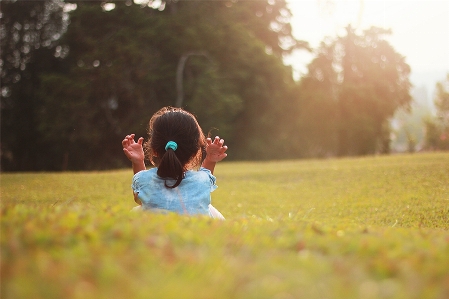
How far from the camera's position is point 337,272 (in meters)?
1.70

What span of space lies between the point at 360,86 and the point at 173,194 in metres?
29.0

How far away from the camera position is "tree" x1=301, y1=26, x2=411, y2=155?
31.1 meters

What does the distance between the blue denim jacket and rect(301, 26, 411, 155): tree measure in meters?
28.2

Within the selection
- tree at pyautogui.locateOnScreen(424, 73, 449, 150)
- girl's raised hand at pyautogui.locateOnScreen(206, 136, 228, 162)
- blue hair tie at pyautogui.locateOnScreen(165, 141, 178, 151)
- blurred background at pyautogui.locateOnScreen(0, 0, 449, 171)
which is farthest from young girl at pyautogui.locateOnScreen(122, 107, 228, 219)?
tree at pyautogui.locateOnScreen(424, 73, 449, 150)

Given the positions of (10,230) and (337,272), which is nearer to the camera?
(337,272)

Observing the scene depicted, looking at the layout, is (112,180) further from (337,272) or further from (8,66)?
(8,66)

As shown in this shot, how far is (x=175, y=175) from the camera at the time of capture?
3623mm

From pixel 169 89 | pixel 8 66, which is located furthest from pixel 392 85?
pixel 8 66

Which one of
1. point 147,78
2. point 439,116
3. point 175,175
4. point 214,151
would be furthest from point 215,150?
point 439,116

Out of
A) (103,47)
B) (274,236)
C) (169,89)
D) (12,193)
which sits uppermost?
(103,47)

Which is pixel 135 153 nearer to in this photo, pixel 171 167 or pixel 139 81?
pixel 171 167

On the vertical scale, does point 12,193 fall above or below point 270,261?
below

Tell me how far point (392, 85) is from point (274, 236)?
1308 inches

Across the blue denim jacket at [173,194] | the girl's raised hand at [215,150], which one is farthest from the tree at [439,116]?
the blue denim jacket at [173,194]
